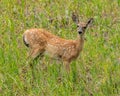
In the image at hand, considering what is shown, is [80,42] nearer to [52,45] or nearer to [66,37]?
[52,45]

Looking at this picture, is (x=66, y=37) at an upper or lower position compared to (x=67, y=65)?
upper

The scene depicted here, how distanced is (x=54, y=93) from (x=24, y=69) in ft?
4.17

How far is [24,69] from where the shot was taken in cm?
1027

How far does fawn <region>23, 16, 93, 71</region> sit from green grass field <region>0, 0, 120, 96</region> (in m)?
0.15

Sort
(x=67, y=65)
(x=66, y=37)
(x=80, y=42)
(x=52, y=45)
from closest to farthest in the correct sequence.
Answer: (x=67, y=65) → (x=80, y=42) → (x=52, y=45) → (x=66, y=37)

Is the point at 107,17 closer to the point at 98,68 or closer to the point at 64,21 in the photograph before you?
the point at 64,21

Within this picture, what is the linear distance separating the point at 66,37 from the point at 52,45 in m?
0.91

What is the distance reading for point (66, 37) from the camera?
11578mm

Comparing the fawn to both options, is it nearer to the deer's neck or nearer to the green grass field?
the deer's neck

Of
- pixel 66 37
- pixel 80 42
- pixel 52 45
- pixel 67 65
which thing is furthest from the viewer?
pixel 66 37

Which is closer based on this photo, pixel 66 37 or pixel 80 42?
pixel 80 42

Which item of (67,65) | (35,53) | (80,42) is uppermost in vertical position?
(80,42)

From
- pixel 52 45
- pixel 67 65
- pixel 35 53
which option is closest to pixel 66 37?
pixel 52 45

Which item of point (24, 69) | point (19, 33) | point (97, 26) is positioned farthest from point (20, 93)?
point (97, 26)
